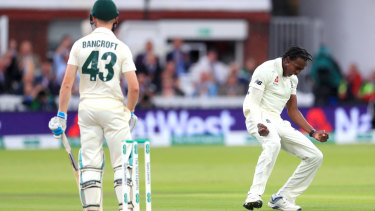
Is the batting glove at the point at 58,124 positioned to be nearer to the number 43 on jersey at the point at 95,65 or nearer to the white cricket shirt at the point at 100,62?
the white cricket shirt at the point at 100,62

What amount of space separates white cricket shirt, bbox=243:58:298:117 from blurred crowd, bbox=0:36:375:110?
10.2 m

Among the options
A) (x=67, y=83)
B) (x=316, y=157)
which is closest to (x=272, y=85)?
(x=316, y=157)

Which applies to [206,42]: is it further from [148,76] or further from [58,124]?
[58,124]

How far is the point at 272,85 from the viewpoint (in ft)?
27.9

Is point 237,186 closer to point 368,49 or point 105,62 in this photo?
point 105,62

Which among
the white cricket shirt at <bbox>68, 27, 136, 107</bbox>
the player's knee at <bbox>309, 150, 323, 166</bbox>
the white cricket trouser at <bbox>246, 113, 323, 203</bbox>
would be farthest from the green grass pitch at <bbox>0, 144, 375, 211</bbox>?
the white cricket shirt at <bbox>68, 27, 136, 107</bbox>

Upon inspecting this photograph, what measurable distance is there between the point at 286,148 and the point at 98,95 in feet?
7.37

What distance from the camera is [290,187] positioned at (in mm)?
8656

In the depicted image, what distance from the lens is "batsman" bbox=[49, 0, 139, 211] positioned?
23.7 ft

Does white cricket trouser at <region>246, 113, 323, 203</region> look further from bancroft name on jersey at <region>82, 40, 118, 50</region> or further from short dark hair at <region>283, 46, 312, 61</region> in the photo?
bancroft name on jersey at <region>82, 40, 118, 50</region>

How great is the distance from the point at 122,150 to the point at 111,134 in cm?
44

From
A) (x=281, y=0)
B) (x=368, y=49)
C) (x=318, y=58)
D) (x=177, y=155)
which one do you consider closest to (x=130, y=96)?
(x=177, y=155)

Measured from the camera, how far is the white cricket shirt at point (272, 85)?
8.47m

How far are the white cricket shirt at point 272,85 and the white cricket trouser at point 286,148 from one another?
110 millimetres
